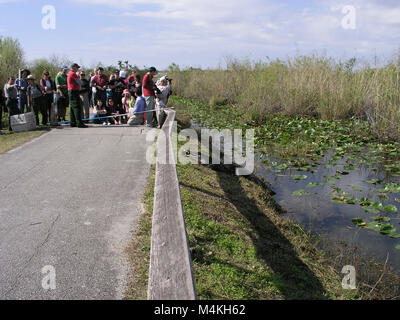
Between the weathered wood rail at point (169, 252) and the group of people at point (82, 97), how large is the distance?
7.74 m

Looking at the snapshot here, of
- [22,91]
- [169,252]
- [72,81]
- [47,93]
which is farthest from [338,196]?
[22,91]

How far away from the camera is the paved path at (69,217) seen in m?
3.11

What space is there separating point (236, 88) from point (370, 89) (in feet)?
32.9

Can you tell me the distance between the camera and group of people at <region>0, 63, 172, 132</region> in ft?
36.7

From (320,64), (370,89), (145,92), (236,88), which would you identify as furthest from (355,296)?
(236,88)

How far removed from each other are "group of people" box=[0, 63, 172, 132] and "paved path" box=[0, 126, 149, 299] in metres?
3.13

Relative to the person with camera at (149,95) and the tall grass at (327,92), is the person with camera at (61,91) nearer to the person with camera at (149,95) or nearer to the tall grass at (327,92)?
the person with camera at (149,95)

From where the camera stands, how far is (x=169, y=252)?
2.29m

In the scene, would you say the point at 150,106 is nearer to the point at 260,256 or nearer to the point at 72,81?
the point at 72,81

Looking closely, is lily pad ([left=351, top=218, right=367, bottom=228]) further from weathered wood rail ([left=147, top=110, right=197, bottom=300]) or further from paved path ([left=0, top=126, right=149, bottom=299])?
weathered wood rail ([left=147, top=110, right=197, bottom=300])

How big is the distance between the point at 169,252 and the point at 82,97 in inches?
435

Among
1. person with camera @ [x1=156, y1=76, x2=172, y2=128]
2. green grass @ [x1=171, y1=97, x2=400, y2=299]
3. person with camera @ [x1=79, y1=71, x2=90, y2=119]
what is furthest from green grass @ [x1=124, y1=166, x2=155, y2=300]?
person with camera @ [x1=79, y1=71, x2=90, y2=119]
